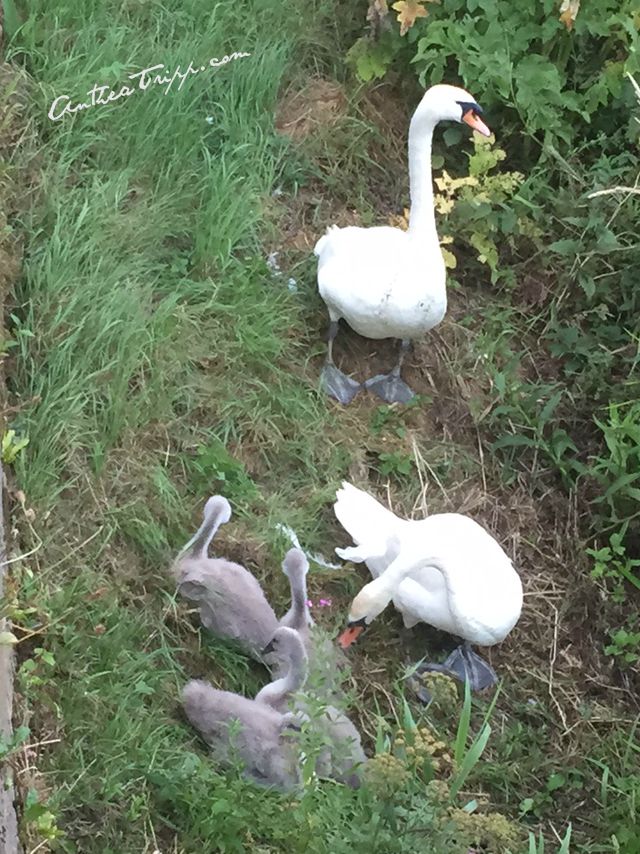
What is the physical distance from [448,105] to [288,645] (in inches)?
61.5

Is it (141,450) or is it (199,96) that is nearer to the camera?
(141,450)

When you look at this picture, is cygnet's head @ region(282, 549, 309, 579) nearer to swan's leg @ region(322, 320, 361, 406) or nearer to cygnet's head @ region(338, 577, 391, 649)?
cygnet's head @ region(338, 577, 391, 649)

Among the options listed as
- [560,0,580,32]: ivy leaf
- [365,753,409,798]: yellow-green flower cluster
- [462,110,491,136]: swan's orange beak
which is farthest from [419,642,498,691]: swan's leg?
[560,0,580,32]: ivy leaf

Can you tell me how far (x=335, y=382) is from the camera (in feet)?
10.3

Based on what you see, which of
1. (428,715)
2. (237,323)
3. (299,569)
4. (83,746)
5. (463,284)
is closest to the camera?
(83,746)

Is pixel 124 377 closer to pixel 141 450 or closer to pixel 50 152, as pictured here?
pixel 141 450

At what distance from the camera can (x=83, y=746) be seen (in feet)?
7.37

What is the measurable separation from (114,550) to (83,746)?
20.5 inches

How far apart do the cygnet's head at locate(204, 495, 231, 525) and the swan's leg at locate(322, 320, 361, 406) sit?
0.67m

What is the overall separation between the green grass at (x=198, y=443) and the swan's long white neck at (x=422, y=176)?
502 mm

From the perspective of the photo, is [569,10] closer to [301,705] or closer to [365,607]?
[365,607]

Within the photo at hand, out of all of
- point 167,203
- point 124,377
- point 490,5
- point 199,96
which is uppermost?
point 490,5

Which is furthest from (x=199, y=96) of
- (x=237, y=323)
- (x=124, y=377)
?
(x=124, y=377)

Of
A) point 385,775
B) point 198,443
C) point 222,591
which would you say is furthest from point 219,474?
point 385,775
